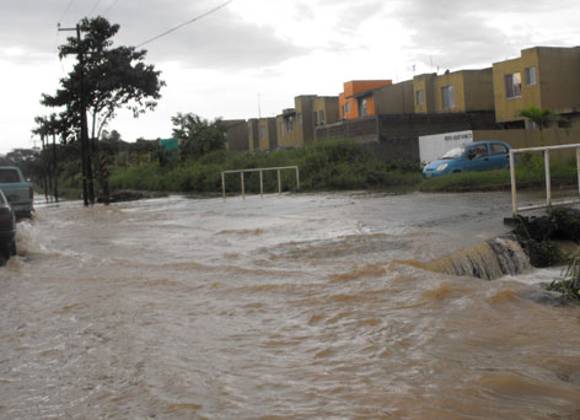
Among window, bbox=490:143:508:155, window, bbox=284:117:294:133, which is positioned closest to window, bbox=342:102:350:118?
window, bbox=284:117:294:133

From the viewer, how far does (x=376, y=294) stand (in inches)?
299

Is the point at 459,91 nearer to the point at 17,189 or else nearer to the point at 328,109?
the point at 328,109

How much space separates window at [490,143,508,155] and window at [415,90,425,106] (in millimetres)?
19243

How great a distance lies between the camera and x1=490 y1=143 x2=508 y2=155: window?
82.1ft

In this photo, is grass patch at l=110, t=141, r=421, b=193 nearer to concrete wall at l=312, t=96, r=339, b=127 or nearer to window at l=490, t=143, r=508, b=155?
window at l=490, t=143, r=508, b=155

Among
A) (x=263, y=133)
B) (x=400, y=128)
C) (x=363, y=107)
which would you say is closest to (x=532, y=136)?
(x=400, y=128)

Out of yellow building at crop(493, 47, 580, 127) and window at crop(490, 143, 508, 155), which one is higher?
yellow building at crop(493, 47, 580, 127)

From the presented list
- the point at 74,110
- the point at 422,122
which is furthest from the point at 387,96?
the point at 74,110

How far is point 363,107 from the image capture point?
48.5m

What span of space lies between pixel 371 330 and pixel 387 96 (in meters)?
41.2

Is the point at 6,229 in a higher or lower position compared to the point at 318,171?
lower

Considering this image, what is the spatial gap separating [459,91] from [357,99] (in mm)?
9484

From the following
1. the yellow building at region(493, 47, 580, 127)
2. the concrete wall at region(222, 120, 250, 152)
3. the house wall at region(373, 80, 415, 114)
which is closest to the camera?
the yellow building at region(493, 47, 580, 127)

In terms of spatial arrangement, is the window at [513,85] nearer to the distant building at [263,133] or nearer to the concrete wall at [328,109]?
the concrete wall at [328,109]
